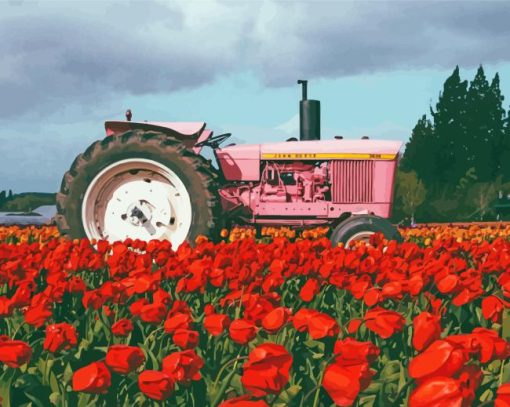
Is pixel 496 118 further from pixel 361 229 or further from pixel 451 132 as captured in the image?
pixel 361 229

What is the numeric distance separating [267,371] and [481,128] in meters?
49.0

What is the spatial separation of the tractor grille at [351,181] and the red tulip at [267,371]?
7031mm

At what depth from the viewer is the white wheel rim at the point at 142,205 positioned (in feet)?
25.4

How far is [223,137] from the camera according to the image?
872 centimetres

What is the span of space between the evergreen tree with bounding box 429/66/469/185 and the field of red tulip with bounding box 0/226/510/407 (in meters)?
40.9

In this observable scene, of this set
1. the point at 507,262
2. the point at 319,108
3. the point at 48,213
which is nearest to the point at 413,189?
the point at 48,213

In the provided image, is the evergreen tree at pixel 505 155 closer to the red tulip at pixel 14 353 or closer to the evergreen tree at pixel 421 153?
the evergreen tree at pixel 421 153

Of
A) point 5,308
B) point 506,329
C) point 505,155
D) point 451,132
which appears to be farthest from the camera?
point 451,132

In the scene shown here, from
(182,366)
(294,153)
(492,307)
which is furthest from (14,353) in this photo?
(294,153)

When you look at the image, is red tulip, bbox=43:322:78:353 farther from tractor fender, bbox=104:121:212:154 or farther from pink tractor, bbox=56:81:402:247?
tractor fender, bbox=104:121:212:154

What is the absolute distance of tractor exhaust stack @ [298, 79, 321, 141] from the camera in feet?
30.7

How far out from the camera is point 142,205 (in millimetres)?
7770

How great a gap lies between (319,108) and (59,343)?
22.9 ft

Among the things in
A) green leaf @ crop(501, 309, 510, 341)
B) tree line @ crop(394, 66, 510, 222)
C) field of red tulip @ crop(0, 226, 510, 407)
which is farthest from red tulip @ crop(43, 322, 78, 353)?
tree line @ crop(394, 66, 510, 222)
